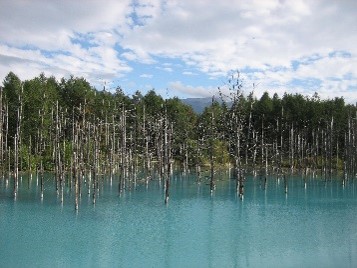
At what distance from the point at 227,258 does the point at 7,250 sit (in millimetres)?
11400

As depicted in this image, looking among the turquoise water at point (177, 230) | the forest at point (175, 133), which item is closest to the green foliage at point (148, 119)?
the forest at point (175, 133)

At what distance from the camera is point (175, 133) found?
56.1 meters

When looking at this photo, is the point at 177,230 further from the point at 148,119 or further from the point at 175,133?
the point at 148,119

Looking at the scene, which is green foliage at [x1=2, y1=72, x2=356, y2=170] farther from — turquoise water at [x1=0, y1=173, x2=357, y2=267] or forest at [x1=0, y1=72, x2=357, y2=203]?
turquoise water at [x1=0, y1=173, x2=357, y2=267]

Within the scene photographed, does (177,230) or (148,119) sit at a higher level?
(148,119)

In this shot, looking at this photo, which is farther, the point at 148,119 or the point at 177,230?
the point at 148,119

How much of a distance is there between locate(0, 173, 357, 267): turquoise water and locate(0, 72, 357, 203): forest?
10.3 metres

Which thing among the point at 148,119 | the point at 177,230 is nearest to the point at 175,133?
the point at 148,119

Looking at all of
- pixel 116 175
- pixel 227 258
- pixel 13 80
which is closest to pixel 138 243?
pixel 227 258

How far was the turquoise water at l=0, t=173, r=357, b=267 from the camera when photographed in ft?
71.9

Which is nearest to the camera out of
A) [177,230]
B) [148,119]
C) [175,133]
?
[177,230]

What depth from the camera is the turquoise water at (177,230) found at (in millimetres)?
21906

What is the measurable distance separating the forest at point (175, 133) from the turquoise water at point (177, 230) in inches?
407

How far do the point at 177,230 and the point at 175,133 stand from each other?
2832 cm
